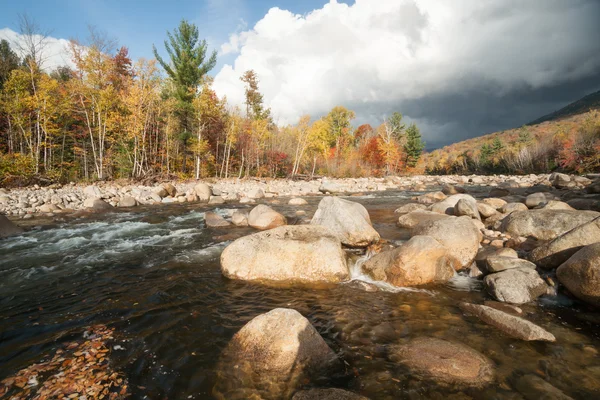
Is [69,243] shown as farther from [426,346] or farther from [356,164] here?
[356,164]

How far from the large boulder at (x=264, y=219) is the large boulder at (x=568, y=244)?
23.7ft

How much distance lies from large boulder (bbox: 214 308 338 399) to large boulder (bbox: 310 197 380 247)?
3.84 meters

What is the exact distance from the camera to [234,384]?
2812mm

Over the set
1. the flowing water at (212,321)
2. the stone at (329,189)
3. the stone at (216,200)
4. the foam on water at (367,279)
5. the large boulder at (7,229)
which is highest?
the stone at (329,189)

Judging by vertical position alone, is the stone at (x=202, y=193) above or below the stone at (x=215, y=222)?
above

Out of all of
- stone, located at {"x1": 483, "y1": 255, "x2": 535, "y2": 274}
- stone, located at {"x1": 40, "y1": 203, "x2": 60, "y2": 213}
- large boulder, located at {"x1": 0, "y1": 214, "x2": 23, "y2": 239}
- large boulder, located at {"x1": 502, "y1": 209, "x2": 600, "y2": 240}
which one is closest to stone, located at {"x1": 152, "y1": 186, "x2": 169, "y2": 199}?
stone, located at {"x1": 40, "y1": 203, "x2": 60, "y2": 213}

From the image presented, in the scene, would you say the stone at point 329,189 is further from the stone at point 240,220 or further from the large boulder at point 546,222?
the large boulder at point 546,222

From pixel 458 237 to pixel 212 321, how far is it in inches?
222

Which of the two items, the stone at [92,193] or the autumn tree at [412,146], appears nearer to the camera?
the stone at [92,193]

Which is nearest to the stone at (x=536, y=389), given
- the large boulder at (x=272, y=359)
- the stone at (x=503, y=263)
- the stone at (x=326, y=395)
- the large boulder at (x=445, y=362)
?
the large boulder at (x=445, y=362)

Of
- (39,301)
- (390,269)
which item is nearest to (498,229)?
(390,269)

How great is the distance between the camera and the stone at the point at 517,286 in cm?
461

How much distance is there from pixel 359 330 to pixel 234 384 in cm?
191

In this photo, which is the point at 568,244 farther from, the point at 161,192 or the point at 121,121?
the point at 121,121
